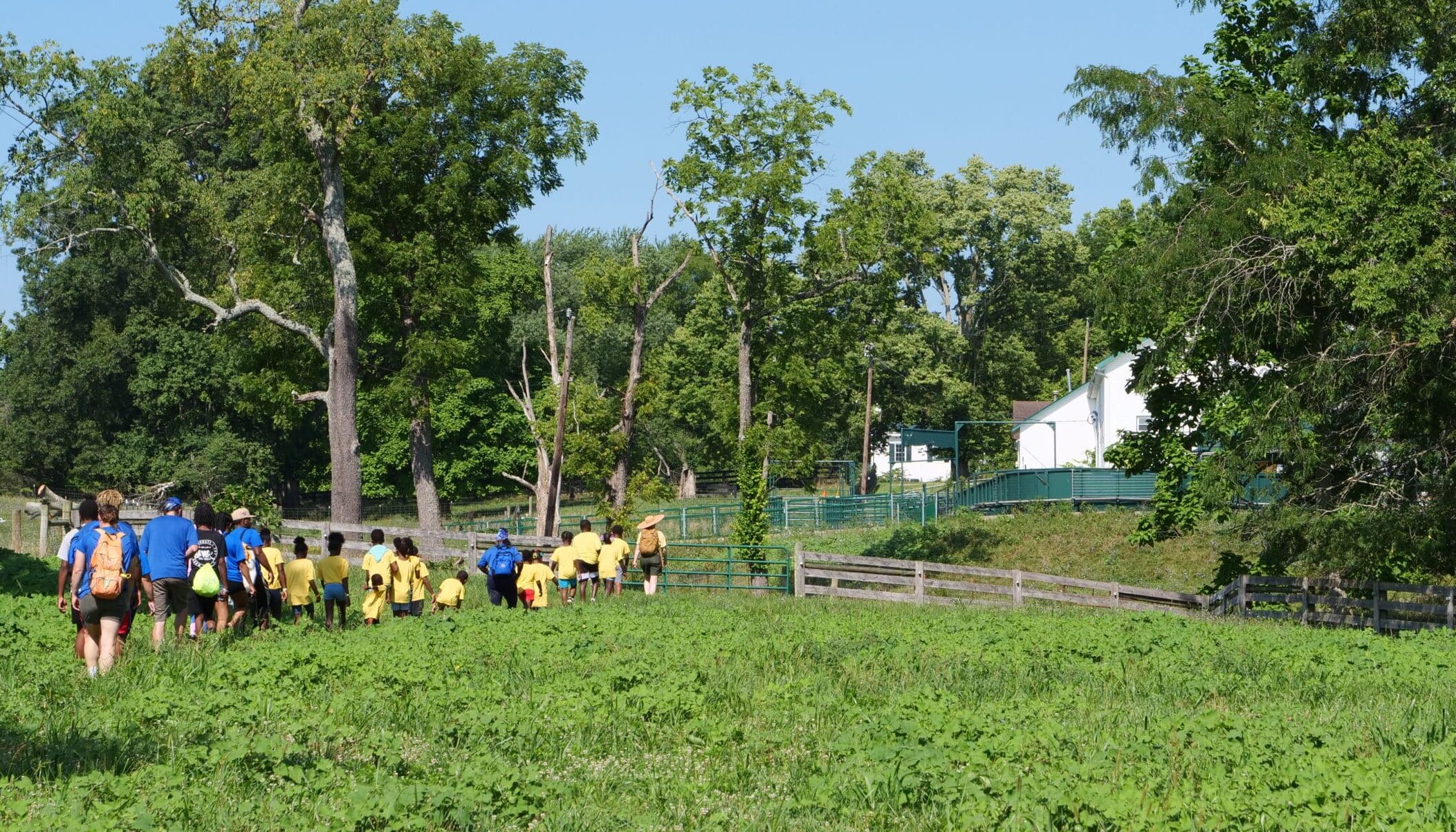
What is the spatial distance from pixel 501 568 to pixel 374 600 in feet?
10.6

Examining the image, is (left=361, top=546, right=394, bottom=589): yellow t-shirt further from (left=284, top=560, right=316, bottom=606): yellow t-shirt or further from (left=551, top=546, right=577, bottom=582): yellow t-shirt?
(left=551, top=546, right=577, bottom=582): yellow t-shirt

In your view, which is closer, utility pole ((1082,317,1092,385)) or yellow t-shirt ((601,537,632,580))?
yellow t-shirt ((601,537,632,580))

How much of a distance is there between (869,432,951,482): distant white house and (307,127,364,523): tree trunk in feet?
176

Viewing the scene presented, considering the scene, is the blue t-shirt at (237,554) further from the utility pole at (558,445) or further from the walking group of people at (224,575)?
the utility pole at (558,445)

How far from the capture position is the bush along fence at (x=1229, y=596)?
25.8 m

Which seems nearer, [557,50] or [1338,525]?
[1338,525]

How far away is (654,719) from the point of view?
36.5 feet

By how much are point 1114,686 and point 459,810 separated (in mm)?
7618

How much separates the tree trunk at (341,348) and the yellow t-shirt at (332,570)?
51.0 feet

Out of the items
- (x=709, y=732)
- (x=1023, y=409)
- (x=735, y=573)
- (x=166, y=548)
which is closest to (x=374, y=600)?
(x=166, y=548)

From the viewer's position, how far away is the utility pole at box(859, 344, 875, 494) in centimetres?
7062

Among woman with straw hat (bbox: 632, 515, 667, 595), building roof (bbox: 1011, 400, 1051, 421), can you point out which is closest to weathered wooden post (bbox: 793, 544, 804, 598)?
woman with straw hat (bbox: 632, 515, 667, 595)

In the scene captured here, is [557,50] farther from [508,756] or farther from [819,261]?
[508,756]

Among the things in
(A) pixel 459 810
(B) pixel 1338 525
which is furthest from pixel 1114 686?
(B) pixel 1338 525
